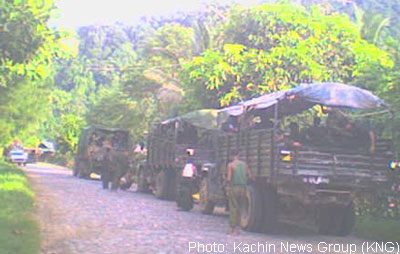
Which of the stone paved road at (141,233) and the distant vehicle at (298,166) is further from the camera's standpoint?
the distant vehicle at (298,166)

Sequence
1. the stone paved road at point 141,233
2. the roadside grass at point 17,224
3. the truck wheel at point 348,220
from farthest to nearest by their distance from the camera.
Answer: the truck wheel at point 348,220, the stone paved road at point 141,233, the roadside grass at point 17,224

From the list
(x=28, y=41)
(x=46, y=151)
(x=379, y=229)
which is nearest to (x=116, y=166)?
(x=28, y=41)

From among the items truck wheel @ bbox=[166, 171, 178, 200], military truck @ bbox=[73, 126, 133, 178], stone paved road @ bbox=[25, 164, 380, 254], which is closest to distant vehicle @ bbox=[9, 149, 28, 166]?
military truck @ bbox=[73, 126, 133, 178]

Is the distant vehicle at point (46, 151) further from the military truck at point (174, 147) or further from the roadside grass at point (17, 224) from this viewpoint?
the roadside grass at point (17, 224)

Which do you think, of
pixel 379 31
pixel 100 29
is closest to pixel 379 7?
pixel 379 31

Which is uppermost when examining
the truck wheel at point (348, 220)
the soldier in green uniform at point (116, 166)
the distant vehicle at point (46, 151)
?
the distant vehicle at point (46, 151)

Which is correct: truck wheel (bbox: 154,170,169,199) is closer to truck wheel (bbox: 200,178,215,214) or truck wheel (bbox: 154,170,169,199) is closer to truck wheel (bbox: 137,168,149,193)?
truck wheel (bbox: 137,168,149,193)

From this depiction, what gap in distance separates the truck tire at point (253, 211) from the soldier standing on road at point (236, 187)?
0.32 m

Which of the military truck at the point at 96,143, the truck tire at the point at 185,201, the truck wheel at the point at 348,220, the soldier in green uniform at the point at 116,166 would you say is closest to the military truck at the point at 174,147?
→ the soldier in green uniform at the point at 116,166

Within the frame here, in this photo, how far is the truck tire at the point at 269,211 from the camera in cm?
1333

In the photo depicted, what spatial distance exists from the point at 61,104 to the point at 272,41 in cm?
5294

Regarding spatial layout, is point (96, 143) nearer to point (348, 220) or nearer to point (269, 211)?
point (269, 211)

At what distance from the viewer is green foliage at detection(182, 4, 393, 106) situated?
81.7 ft

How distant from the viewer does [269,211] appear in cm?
1338
